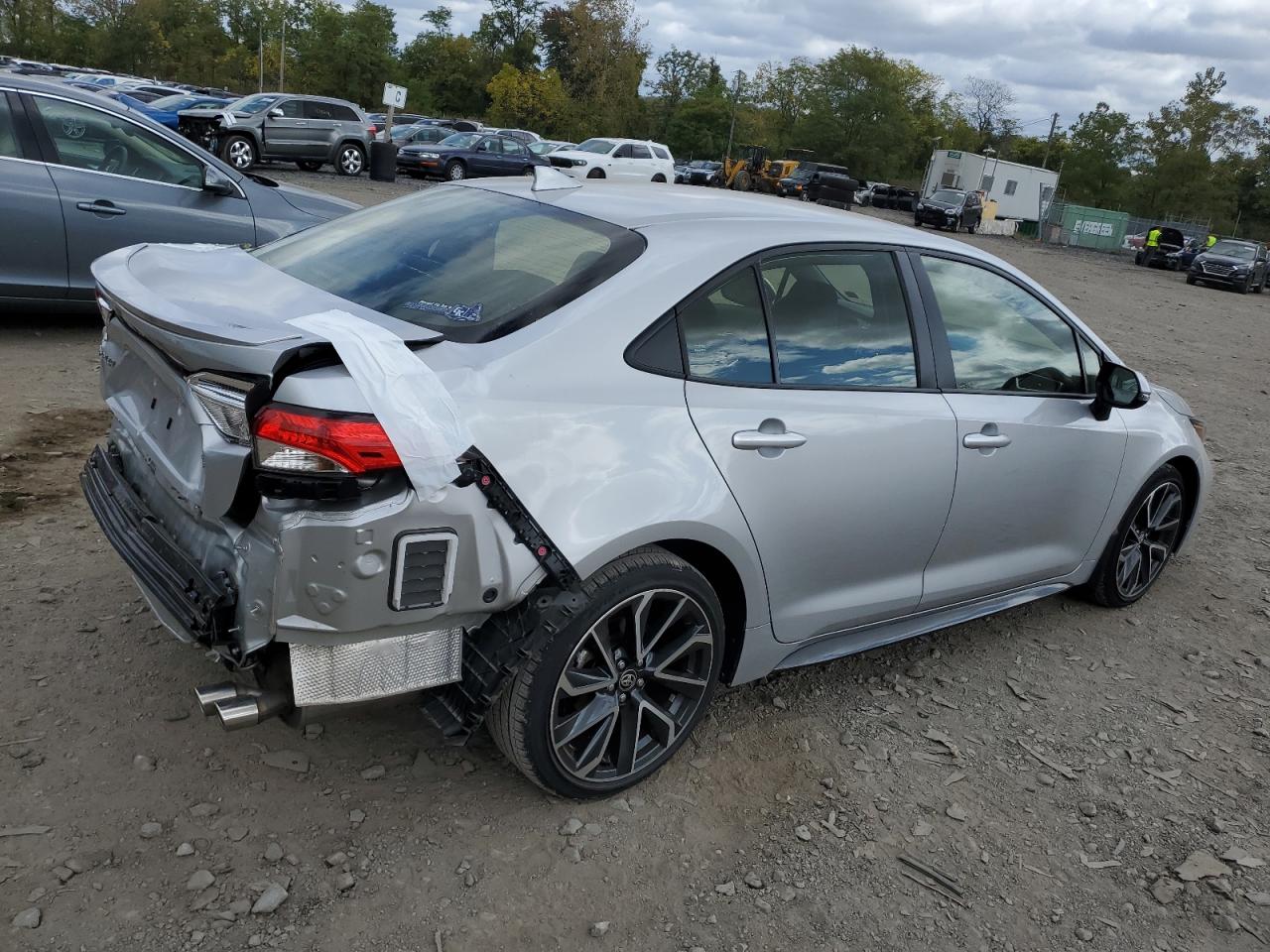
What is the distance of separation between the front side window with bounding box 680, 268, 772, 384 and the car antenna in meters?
0.81

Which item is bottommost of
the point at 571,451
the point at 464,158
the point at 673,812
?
the point at 673,812

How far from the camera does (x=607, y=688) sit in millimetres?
2869

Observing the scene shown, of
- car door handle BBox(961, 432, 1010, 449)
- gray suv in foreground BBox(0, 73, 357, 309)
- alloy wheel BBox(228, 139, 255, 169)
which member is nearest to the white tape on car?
car door handle BBox(961, 432, 1010, 449)

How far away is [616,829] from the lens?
2916 millimetres

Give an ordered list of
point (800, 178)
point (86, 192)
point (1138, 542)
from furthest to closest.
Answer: point (800, 178)
point (86, 192)
point (1138, 542)

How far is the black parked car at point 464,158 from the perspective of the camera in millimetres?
28469

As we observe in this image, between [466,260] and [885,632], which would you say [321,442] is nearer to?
[466,260]

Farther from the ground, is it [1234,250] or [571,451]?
[1234,250]

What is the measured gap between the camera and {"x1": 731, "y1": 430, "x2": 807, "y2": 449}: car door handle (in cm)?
290

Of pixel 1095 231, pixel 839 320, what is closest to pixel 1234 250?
pixel 1095 231

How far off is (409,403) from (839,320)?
1.58 meters

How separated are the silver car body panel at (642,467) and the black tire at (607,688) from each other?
0.32ft

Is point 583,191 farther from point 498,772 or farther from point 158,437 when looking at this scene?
point 498,772

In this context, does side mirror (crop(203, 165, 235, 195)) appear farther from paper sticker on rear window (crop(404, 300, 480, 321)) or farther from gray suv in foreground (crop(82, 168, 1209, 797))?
paper sticker on rear window (crop(404, 300, 480, 321))
